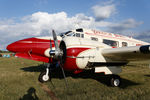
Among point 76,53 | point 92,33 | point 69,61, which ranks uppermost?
point 92,33

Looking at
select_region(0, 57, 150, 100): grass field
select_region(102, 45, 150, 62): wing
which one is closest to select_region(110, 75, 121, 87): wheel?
select_region(0, 57, 150, 100): grass field

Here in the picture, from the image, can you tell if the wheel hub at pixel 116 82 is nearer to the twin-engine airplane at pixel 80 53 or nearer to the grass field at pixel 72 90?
the twin-engine airplane at pixel 80 53

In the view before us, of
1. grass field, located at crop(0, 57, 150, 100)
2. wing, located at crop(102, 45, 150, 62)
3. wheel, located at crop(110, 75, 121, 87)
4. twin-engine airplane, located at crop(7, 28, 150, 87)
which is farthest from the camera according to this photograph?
wheel, located at crop(110, 75, 121, 87)

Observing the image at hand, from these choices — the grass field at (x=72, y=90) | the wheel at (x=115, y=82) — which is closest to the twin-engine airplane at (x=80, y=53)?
the wheel at (x=115, y=82)

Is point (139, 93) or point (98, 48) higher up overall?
point (98, 48)

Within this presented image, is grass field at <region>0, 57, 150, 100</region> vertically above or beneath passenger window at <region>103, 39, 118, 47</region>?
beneath

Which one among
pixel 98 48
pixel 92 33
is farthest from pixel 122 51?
pixel 92 33

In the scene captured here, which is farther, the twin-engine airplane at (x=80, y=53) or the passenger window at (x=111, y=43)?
the passenger window at (x=111, y=43)

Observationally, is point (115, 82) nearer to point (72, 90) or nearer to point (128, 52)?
point (128, 52)

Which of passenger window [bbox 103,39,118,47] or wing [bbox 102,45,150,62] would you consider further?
passenger window [bbox 103,39,118,47]

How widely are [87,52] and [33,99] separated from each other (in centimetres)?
355

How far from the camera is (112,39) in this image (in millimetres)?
9523

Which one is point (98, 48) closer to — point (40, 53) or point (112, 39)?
point (112, 39)

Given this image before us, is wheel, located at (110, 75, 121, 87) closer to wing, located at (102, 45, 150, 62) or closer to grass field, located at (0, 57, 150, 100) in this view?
grass field, located at (0, 57, 150, 100)
